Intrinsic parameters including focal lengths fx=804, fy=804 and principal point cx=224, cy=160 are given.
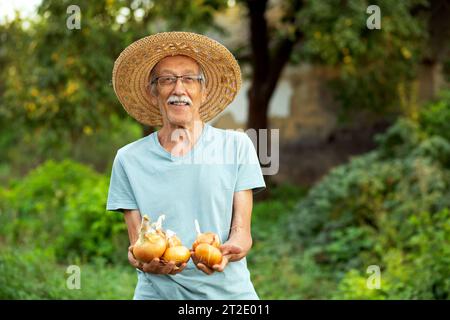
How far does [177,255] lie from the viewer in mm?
2734

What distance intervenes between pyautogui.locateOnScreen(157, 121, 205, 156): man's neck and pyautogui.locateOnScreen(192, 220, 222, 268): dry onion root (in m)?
0.38

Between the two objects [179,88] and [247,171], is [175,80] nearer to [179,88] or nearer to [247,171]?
[179,88]

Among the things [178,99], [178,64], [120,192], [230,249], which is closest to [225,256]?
[230,249]

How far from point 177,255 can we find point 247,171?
433 mm

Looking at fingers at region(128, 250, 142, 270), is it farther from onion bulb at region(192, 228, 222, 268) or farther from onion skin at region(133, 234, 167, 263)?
onion bulb at region(192, 228, 222, 268)

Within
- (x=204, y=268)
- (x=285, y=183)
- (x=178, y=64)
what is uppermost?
(x=178, y=64)

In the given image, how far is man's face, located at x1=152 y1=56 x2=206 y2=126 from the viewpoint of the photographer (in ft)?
9.89

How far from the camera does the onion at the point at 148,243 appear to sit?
2.72m

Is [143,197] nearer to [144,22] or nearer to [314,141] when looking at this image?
[144,22]

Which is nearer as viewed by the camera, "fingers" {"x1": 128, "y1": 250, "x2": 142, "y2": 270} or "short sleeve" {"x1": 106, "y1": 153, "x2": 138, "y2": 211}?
"fingers" {"x1": 128, "y1": 250, "x2": 142, "y2": 270}

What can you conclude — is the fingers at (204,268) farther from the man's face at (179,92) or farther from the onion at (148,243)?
the man's face at (179,92)

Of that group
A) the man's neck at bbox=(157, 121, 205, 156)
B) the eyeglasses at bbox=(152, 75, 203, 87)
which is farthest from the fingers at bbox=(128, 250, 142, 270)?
the eyeglasses at bbox=(152, 75, 203, 87)

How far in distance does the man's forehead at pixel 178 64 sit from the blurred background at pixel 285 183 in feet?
10.9
